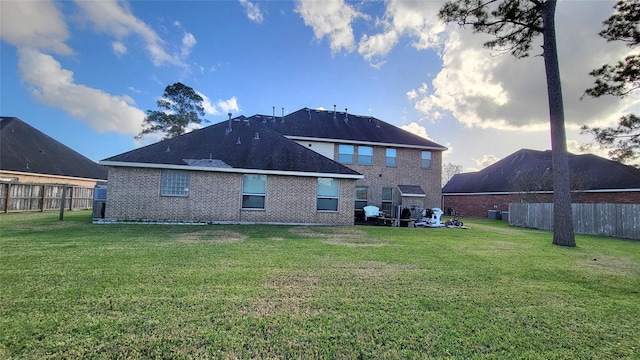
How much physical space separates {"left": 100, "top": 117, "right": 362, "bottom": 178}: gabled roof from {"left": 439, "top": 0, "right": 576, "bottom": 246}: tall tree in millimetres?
8137

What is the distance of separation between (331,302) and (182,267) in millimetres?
3305

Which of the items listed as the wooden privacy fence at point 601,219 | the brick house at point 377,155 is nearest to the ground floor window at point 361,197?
the brick house at point 377,155

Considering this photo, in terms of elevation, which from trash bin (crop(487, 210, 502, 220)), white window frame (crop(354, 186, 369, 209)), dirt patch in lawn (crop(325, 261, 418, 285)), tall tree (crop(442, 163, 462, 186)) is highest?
tall tree (crop(442, 163, 462, 186))

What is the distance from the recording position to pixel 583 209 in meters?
15.7

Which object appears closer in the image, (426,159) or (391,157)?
(391,157)

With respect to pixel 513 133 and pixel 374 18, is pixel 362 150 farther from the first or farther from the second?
pixel 513 133

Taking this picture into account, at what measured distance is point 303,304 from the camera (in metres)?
4.05

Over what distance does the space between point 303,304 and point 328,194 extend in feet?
36.0

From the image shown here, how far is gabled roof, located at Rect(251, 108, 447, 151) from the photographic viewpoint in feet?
66.9

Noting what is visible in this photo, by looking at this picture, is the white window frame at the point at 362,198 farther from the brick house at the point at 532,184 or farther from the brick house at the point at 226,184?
the brick house at the point at 532,184

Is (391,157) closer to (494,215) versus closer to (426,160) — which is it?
(426,160)

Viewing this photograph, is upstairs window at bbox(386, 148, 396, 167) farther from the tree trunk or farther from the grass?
the grass

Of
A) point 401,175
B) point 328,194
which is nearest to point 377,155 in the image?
point 401,175

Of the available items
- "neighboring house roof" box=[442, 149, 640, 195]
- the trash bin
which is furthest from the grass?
the trash bin
